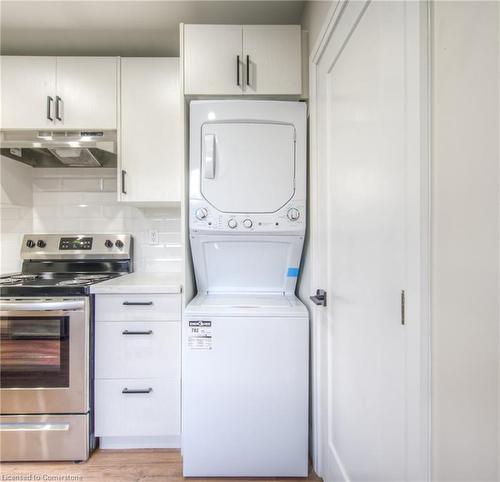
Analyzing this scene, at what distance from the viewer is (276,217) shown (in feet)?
5.38

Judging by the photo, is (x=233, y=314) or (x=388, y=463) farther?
(x=233, y=314)

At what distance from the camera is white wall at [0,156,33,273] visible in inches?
83.7

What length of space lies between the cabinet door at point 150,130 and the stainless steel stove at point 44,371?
76 cm

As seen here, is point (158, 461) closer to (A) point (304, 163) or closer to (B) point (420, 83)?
(A) point (304, 163)

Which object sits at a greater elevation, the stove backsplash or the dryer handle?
the dryer handle

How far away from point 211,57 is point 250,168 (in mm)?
635

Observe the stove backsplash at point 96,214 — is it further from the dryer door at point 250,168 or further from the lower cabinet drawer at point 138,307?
the dryer door at point 250,168

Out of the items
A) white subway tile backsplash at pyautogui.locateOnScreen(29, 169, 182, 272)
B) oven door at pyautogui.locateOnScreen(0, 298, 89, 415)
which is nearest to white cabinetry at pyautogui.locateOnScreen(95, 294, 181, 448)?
oven door at pyautogui.locateOnScreen(0, 298, 89, 415)

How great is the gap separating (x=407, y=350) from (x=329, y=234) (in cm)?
69

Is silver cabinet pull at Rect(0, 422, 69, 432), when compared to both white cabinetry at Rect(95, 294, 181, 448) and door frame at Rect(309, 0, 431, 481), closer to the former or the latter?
white cabinetry at Rect(95, 294, 181, 448)

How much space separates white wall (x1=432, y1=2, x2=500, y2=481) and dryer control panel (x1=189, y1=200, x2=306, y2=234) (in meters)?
0.99

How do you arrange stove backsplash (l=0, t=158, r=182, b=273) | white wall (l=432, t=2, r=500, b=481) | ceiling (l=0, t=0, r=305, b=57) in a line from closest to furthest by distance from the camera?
white wall (l=432, t=2, r=500, b=481) → ceiling (l=0, t=0, r=305, b=57) → stove backsplash (l=0, t=158, r=182, b=273)

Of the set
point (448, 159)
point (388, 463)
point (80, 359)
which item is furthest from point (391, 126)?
point (80, 359)

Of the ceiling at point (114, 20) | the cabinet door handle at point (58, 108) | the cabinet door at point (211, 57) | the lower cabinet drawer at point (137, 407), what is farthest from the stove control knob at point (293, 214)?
the cabinet door handle at point (58, 108)
